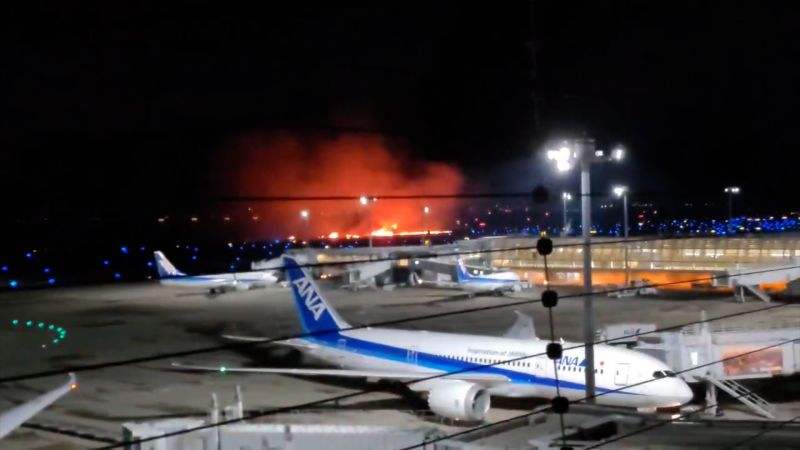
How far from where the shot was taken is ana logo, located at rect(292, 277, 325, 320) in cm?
1845

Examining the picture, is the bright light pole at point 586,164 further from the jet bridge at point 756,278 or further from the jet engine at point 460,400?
the jet bridge at point 756,278

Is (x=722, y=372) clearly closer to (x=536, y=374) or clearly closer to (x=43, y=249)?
(x=536, y=374)

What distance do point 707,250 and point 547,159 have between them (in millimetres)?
29912

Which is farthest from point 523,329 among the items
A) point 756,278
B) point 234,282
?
point 234,282

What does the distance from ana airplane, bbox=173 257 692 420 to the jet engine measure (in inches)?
0.7

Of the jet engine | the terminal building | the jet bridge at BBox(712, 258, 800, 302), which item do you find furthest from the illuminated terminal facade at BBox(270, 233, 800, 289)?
the jet engine

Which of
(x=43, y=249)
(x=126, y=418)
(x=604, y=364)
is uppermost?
(x=43, y=249)

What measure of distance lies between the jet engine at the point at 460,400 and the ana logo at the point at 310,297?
4535 mm

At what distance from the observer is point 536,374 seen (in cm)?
1527

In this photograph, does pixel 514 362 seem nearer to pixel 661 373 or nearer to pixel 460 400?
pixel 460 400

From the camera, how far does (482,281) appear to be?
40.2 m

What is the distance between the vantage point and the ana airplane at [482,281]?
39375 millimetres

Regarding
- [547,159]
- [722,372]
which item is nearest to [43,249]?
[547,159]

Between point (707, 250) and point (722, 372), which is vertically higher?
point (707, 250)
